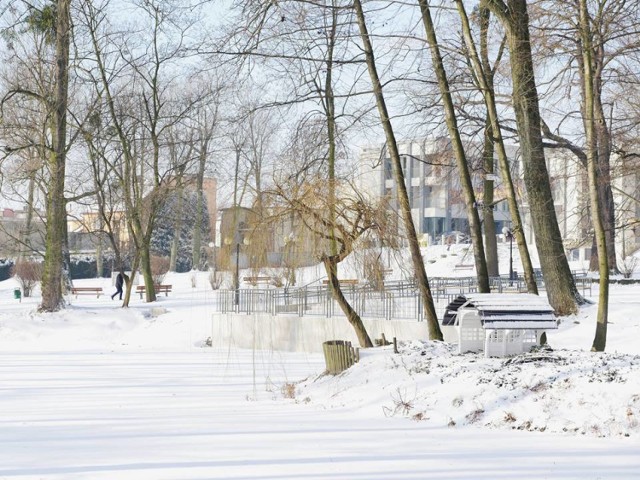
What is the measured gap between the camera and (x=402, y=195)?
53.5 ft

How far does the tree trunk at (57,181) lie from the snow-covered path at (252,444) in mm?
13922

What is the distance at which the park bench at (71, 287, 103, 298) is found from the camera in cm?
4344

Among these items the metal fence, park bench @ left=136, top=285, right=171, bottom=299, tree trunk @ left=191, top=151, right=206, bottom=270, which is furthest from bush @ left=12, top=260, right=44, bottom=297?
the metal fence

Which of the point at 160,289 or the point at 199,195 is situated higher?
the point at 199,195

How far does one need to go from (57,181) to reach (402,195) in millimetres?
16307

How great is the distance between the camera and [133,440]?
32.7 ft

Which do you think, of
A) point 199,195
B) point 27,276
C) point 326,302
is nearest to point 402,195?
point 326,302

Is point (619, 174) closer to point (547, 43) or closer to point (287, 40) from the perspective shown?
point (547, 43)

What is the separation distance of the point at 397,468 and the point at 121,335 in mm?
21827

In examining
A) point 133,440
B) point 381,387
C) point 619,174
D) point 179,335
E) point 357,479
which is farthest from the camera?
point 179,335

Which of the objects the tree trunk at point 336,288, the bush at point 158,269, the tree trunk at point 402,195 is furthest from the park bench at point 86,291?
the tree trunk at point 402,195

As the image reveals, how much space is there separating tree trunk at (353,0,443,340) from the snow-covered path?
3193 millimetres

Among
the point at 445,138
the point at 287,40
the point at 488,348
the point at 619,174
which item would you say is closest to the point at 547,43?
the point at 287,40

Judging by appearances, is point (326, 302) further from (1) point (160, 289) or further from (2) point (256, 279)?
(1) point (160, 289)
